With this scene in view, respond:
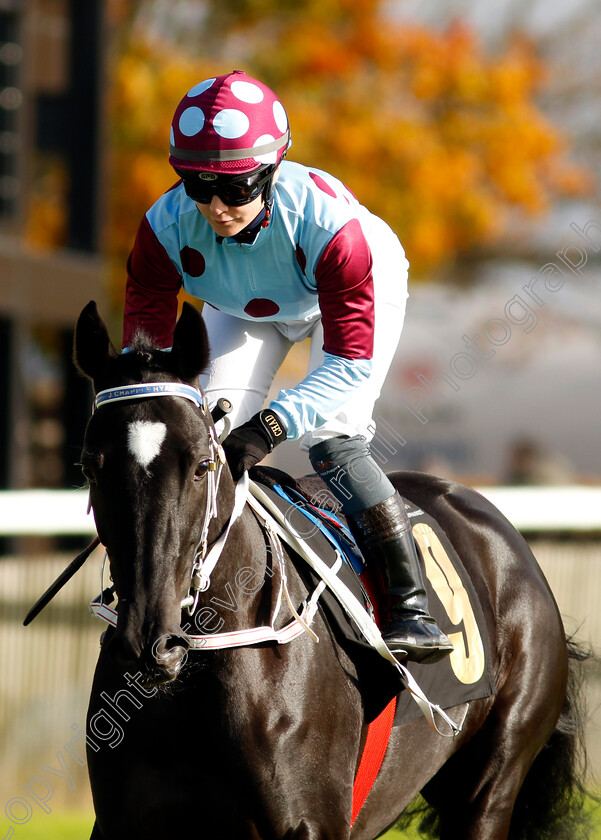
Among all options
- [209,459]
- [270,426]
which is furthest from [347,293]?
[209,459]

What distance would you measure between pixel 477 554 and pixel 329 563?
956mm

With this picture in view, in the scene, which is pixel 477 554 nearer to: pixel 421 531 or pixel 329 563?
pixel 421 531

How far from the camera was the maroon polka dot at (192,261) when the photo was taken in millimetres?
2963

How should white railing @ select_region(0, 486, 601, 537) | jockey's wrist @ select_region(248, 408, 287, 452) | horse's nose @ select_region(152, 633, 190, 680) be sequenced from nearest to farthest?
horse's nose @ select_region(152, 633, 190, 680), jockey's wrist @ select_region(248, 408, 287, 452), white railing @ select_region(0, 486, 601, 537)

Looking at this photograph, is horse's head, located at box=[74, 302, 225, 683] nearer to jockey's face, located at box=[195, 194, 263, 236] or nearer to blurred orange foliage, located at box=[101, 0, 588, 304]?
jockey's face, located at box=[195, 194, 263, 236]

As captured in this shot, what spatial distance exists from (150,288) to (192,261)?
148mm

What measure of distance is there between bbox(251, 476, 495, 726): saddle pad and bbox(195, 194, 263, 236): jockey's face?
2.39 feet

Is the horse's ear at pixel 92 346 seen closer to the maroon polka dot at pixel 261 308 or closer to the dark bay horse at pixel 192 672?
the dark bay horse at pixel 192 672

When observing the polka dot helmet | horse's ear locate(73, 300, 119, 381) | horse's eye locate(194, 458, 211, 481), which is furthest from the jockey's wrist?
the polka dot helmet

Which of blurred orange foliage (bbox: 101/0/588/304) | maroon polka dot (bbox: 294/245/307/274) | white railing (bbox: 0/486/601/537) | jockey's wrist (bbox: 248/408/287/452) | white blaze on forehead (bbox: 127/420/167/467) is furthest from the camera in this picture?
blurred orange foliage (bbox: 101/0/588/304)

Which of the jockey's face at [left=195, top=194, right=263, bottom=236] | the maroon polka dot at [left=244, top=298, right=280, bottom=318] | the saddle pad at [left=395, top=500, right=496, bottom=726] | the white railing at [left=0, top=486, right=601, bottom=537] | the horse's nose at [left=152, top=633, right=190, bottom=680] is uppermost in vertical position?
the jockey's face at [left=195, top=194, right=263, bottom=236]

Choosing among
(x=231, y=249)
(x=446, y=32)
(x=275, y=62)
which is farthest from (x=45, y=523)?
(x=446, y=32)

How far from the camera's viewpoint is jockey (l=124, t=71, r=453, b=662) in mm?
2695

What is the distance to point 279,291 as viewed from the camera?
9.89 ft
